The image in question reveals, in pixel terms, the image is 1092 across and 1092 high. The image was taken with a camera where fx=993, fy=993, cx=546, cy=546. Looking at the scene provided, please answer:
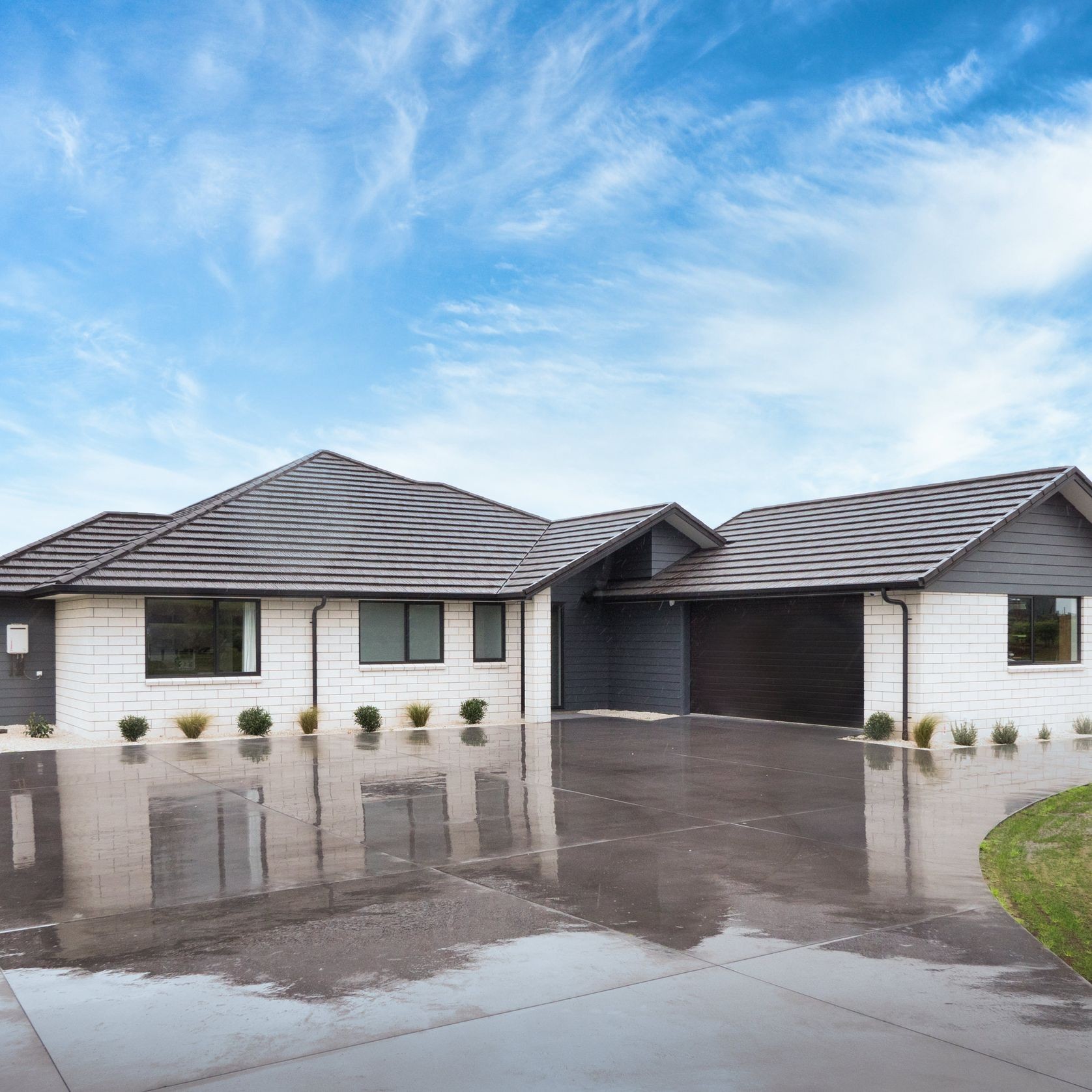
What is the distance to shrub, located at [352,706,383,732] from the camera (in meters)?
18.3

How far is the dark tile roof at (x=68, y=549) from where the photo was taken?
18.7 meters

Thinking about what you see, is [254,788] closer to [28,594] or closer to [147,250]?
[28,594]

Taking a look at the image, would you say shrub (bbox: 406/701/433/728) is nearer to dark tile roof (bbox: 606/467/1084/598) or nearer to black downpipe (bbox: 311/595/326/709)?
black downpipe (bbox: 311/595/326/709)

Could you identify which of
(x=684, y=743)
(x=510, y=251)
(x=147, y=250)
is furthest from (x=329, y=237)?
(x=684, y=743)

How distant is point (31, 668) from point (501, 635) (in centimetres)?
904

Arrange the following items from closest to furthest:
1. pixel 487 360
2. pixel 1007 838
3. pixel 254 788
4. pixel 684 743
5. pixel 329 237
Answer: pixel 1007 838
pixel 254 788
pixel 684 743
pixel 329 237
pixel 487 360

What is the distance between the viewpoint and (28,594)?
17.8 metres

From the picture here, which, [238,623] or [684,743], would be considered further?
[238,623]

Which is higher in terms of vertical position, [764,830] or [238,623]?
[238,623]

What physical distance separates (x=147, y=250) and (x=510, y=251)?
9.01 meters

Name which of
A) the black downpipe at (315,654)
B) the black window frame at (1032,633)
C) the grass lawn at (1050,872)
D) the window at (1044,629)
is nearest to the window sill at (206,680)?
Result: the black downpipe at (315,654)

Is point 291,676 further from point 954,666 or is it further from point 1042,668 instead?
point 1042,668

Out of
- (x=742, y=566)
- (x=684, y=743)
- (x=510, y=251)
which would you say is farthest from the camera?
(x=510, y=251)

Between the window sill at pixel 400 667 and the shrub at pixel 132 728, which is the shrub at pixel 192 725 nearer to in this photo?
the shrub at pixel 132 728
